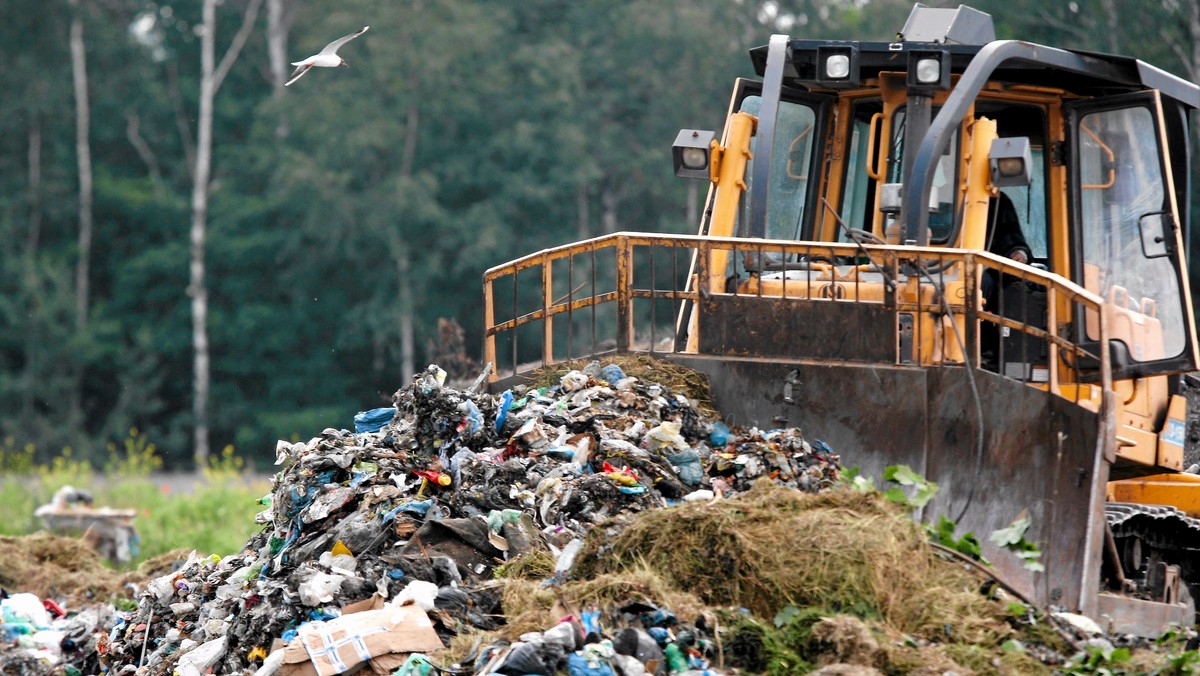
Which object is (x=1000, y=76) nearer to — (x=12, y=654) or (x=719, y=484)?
(x=719, y=484)

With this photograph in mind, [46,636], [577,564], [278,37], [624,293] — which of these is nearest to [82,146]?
[278,37]

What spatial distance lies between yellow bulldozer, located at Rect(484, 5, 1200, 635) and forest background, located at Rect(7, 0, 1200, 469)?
19508 millimetres

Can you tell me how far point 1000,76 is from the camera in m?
8.23

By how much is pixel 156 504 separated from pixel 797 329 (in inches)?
414

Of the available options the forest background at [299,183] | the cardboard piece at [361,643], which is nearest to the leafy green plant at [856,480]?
the cardboard piece at [361,643]

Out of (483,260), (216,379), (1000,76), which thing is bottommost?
(216,379)

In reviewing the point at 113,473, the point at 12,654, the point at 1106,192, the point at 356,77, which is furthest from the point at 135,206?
the point at 1106,192

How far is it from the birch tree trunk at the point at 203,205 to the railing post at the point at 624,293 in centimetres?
2265

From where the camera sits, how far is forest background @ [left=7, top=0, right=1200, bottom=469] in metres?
30.1

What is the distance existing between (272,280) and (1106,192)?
25.3 m

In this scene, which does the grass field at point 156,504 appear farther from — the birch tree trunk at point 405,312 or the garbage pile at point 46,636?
the birch tree trunk at point 405,312

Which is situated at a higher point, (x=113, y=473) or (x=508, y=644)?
(x=508, y=644)

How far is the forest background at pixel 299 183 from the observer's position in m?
30.1

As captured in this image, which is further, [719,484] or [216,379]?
[216,379]
